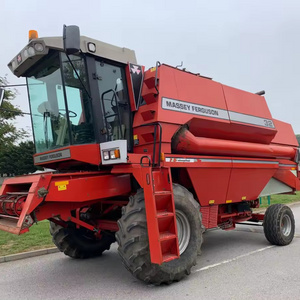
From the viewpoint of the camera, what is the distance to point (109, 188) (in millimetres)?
4539

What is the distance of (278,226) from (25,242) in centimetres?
535

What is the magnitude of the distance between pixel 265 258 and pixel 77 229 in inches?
134

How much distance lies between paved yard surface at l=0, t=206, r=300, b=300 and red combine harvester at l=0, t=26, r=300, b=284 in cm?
31

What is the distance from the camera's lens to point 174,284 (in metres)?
4.21

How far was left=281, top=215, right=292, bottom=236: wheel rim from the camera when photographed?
6.68m

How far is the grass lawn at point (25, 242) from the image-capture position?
241 inches

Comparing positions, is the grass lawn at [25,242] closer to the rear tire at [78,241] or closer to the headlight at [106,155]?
the rear tire at [78,241]

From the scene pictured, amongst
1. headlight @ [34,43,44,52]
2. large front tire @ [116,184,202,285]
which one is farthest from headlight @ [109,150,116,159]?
headlight @ [34,43,44,52]

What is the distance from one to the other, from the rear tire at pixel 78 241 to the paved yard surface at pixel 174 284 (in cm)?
16

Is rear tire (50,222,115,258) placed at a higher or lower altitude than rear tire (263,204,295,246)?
higher

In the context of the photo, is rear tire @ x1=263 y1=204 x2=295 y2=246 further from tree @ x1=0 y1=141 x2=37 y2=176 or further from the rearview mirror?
tree @ x1=0 y1=141 x2=37 y2=176

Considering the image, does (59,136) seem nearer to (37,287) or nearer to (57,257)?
(37,287)

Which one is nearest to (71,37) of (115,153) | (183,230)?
(115,153)

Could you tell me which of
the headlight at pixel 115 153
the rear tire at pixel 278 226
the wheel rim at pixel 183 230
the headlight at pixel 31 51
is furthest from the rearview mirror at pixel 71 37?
the rear tire at pixel 278 226
